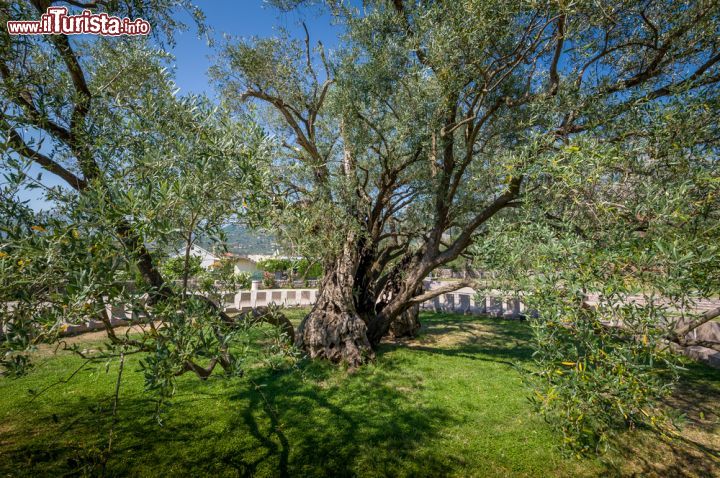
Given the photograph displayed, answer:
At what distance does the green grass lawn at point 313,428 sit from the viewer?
5363 millimetres

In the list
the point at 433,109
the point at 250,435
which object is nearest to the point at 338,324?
the point at 250,435

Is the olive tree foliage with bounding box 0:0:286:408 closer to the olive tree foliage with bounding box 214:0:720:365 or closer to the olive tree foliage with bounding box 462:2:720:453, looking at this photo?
the olive tree foliage with bounding box 214:0:720:365

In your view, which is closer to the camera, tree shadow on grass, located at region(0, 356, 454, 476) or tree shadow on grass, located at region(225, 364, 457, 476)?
tree shadow on grass, located at region(0, 356, 454, 476)

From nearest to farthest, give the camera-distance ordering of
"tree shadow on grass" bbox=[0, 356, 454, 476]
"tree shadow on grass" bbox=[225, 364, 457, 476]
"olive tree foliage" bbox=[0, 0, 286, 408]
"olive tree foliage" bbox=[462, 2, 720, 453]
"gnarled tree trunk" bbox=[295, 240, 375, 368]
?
"olive tree foliage" bbox=[0, 0, 286, 408]
"olive tree foliage" bbox=[462, 2, 720, 453]
"tree shadow on grass" bbox=[0, 356, 454, 476]
"tree shadow on grass" bbox=[225, 364, 457, 476]
"gnarled tree trunk" bbox=[295, 240, 375, 368]

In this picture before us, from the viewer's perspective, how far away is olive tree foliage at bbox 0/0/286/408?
268 cm

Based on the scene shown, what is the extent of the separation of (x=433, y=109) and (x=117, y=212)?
7.44 metres

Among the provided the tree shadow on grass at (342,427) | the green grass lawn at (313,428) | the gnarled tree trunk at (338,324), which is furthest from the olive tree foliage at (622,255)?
the gnarled tree trunk at (338,324)

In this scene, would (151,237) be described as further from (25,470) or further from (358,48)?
(358,48)

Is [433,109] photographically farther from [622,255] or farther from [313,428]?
[313,428]

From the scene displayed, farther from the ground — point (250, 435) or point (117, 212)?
A: point (117, 212)

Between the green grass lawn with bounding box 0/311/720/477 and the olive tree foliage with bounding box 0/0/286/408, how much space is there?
0.94 m

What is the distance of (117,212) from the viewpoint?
8.79ft

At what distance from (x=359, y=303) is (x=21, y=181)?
33.0ft

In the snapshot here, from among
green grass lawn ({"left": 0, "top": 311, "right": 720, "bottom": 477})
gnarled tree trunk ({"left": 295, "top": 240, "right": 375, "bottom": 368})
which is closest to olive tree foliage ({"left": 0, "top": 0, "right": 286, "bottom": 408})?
green grass lawn ({"left": 0, "top": 311, "right": 720, "bottom": 477})
